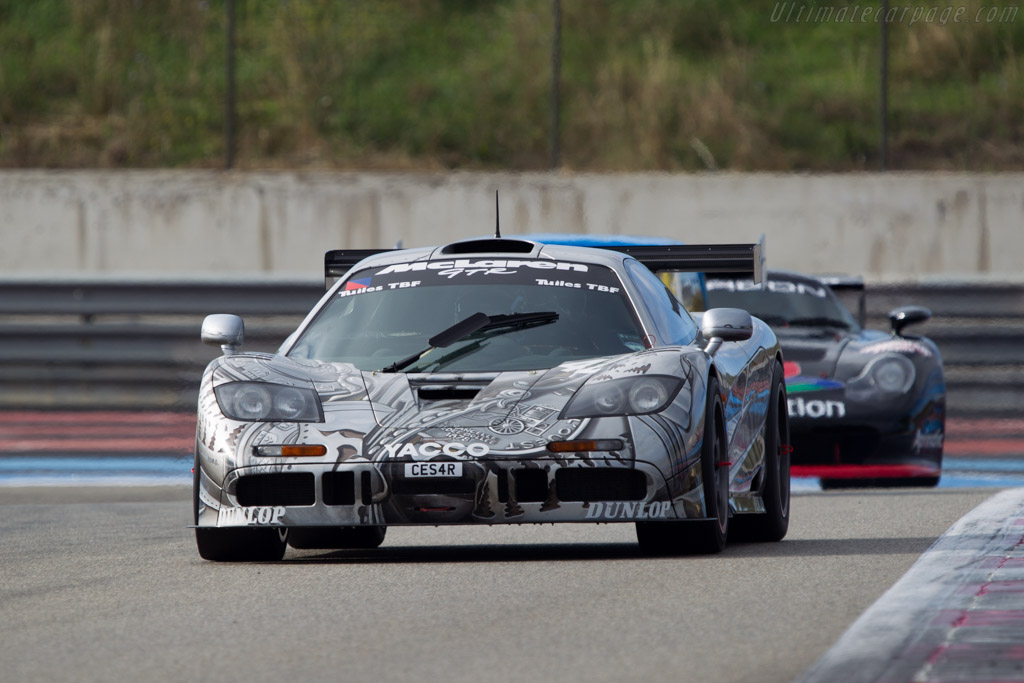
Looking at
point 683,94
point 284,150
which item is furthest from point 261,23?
point 683,94

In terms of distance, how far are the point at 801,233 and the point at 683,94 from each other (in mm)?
4304

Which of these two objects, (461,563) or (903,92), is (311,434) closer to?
(461,563)

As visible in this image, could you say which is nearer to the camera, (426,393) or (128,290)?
(426,393)

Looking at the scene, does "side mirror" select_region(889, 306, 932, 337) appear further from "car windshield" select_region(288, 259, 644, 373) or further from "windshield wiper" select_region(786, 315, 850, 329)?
"car windshield" select_region(288, 259, 644, 373)

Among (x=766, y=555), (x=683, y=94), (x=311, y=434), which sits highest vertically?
(x=683, y=94)

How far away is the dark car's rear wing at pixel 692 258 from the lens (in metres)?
9.11

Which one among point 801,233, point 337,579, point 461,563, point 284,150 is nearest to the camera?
point 337,579

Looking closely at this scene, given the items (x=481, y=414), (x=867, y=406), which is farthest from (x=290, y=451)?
(x=867, y=406)

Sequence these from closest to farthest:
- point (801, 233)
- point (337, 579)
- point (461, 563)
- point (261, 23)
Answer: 1. point (337, 579)
2. point (461, 563)
3. point (801, 233)
4. point (261, 23)

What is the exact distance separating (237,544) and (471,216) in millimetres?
9068

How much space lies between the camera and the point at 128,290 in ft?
47.1

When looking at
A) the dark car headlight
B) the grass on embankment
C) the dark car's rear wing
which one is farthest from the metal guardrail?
the dark car's rear wing

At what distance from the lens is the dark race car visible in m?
11.9

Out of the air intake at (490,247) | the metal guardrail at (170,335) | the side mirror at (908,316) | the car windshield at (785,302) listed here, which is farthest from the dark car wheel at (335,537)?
the metal guardrail at (170,335)
